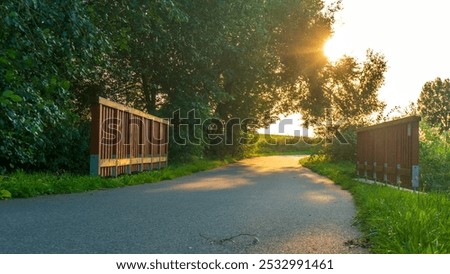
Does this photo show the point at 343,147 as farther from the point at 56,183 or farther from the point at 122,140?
the point at 56,183

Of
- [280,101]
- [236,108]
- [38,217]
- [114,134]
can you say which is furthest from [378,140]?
[280,101]

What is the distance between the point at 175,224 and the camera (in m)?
6.52

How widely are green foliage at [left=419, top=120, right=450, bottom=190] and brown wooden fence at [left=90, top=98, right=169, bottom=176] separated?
26.2 ft

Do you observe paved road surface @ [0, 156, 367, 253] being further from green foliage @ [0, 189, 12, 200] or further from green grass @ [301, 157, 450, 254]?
green foliage @ [0, 189, 12, 200]

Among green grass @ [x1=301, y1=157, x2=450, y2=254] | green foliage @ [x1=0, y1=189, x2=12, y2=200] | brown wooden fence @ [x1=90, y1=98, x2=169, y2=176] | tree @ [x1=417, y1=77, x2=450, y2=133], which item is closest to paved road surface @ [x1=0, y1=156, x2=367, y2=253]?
green grass @ [x1=301, y1=157, x2=450, y2=254]

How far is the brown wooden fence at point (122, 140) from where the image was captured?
504 inches

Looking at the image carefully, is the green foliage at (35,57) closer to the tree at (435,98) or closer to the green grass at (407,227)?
the green grass at (407,227)

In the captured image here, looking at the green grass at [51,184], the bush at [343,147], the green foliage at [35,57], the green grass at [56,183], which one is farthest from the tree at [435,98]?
the green foliage at [35,57]

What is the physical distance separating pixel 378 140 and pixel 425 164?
5.91 feet

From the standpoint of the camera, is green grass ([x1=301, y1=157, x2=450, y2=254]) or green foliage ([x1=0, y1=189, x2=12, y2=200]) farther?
green foliage ([x1=0, y1=189, x2=12, y2=200])

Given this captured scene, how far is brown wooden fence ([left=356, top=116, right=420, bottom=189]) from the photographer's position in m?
11.7

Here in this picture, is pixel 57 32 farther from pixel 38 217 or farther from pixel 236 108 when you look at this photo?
pixel 236 108

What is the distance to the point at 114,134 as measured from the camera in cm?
1386

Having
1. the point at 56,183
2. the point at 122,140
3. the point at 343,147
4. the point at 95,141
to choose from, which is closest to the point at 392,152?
the point at 122,140
